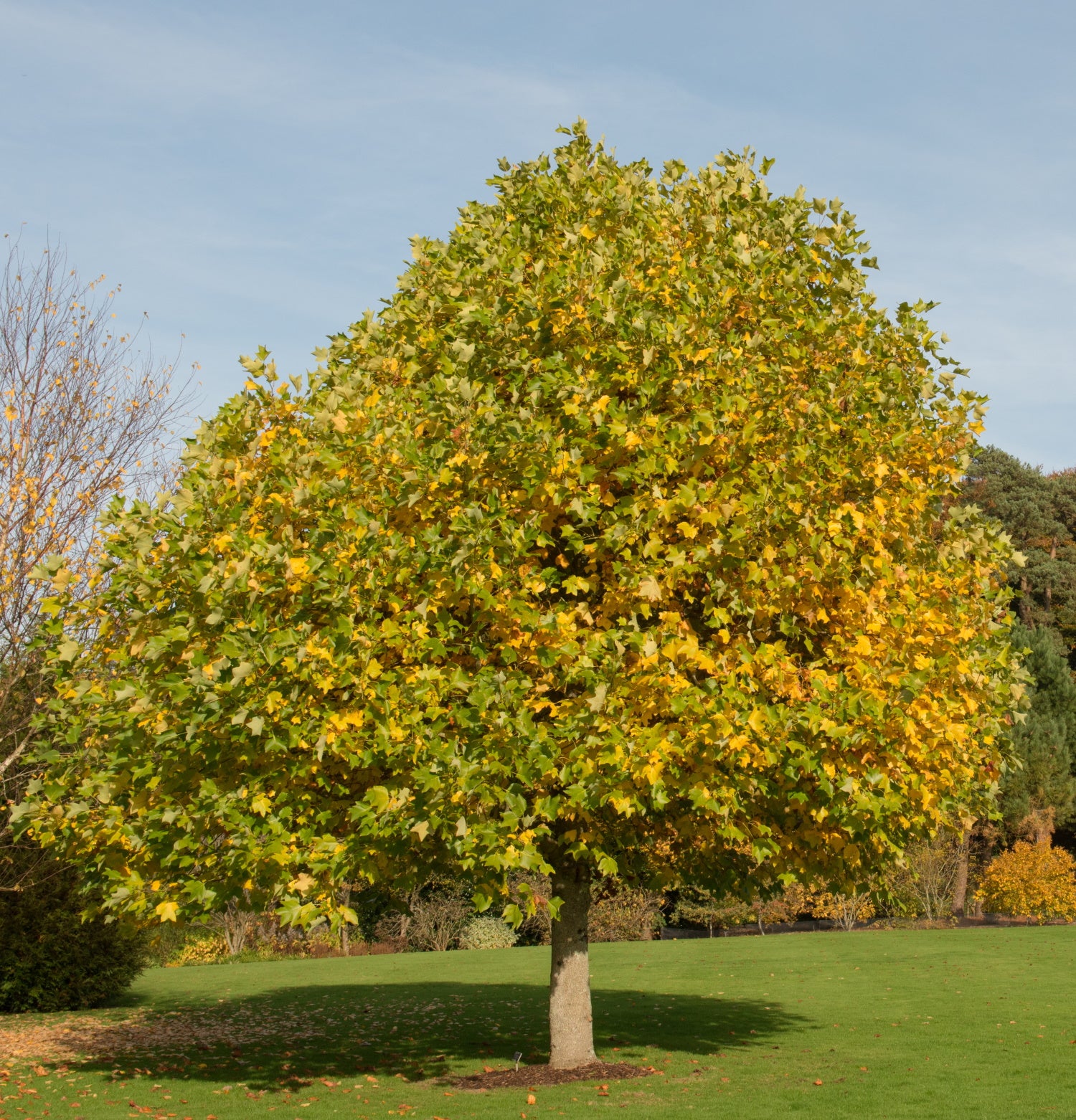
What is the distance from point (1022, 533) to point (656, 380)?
54355mm

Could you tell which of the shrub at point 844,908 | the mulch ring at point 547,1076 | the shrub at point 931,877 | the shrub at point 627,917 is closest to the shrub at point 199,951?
the shrub at point 627,917

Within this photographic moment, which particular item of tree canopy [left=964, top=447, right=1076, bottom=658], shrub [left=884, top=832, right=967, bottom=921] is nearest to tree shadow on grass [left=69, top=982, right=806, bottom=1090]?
shrub [left=884, top=832, right=967, bottom=921]

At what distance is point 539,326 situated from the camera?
11.0 meters

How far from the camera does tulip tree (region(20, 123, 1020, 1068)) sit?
899cm

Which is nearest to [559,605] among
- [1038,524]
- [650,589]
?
[650,589]

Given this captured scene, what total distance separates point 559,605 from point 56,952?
57.0 feet

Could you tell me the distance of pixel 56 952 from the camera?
21.7m

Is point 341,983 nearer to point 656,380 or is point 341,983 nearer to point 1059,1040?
point 1059,1040

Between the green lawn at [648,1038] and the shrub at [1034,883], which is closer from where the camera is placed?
the green lawn at [648,1038]

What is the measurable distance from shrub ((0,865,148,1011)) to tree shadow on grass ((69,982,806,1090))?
2466 mm

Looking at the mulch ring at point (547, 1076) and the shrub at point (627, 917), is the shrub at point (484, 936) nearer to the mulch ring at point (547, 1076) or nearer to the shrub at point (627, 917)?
the shrub at point (627, 917)

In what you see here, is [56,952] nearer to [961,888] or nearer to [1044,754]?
[961,888]

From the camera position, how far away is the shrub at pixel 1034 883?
34.8 m

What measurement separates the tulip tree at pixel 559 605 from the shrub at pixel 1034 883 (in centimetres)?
2731
